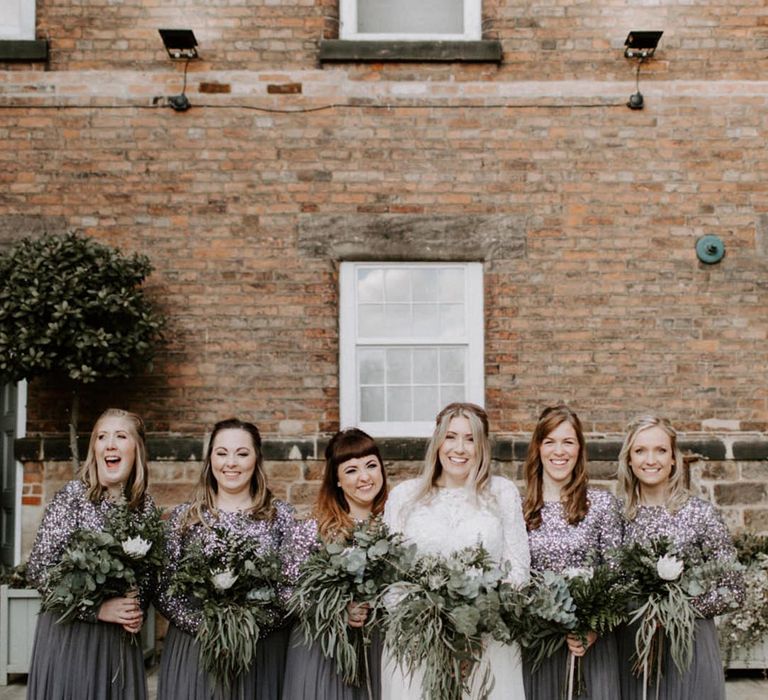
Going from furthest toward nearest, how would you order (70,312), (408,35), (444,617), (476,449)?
1. (408,35)
2. (70,312)
3. (476,449)
4. (444,617)

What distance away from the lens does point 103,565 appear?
3750 millimetres

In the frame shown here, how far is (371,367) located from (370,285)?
2.13ft

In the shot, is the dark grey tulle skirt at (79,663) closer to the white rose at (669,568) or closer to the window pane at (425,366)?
the white rose at (669,568)

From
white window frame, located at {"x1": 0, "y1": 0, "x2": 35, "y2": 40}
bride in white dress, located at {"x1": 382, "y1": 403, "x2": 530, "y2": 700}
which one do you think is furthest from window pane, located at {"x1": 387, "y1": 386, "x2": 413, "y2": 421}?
white window frame, located at {"x1": 0, "y1": 0, "x2": 35, "y2": 40}

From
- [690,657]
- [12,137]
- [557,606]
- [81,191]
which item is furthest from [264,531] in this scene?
[12,137]

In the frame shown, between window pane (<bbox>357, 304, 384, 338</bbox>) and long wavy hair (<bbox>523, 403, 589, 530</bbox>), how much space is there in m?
2.96

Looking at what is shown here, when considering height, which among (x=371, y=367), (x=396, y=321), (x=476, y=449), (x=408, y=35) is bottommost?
(x=476, y=449)

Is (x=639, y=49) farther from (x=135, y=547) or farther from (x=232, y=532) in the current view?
(x=135, y=547)

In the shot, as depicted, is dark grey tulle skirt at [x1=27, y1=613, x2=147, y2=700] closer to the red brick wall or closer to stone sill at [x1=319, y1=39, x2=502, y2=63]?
the red brick wall

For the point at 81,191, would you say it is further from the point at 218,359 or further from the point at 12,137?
the point at 218,359

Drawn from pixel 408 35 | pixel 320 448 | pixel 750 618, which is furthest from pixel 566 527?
pixel 408 35

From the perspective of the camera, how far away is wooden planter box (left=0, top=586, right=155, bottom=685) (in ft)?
20.2

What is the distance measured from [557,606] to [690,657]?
70 centimetres

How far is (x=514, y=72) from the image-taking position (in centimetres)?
715
